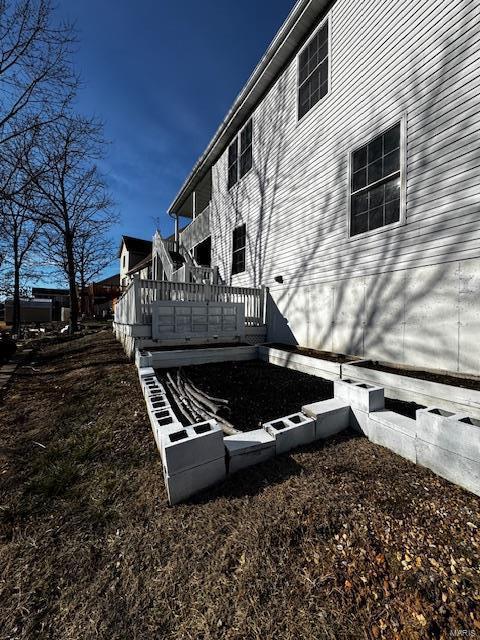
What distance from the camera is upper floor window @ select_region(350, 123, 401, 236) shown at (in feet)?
16.1

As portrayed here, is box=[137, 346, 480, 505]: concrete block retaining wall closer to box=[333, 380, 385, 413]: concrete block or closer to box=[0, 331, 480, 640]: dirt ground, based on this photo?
box=[333, 380, 385, 413]: concrete block

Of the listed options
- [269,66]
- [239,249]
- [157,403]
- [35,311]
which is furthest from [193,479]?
[35,311]

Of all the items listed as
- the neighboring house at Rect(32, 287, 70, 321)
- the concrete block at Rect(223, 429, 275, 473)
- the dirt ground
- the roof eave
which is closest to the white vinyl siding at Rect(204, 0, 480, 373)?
the roof eave

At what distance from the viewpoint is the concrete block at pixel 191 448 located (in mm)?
1966

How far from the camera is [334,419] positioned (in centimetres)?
291

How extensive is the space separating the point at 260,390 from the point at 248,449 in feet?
6.61

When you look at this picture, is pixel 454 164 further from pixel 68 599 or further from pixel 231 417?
pixel 68 599

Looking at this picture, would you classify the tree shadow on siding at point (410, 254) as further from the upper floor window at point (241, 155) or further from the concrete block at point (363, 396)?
the upper floor window at point (241, 155)

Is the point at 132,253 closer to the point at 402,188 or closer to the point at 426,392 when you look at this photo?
the point at 402,188

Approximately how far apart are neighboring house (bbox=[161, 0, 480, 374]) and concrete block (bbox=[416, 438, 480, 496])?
2.29 meters

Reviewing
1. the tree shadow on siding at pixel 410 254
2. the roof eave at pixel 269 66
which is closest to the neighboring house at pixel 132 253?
the roof eave at pixel 269 66

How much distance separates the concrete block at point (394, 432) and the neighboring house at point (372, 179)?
210cm

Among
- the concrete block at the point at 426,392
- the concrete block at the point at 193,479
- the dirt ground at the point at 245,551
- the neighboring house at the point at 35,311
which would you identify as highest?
the neighboring house at the point at 35,311

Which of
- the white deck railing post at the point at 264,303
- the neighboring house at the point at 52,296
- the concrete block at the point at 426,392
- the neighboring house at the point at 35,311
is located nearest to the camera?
the concrete block at the point at 426,392
